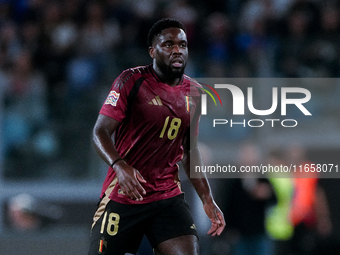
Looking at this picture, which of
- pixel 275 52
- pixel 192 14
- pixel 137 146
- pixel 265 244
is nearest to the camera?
pixel 137 146

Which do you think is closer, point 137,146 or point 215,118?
point 137,146

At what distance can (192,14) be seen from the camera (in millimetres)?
8461

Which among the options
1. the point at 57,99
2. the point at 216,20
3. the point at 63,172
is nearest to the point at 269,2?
the point at 216,20

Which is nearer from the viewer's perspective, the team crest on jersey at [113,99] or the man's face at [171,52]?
the team crest on jersey at [113,99]

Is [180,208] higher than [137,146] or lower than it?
lower

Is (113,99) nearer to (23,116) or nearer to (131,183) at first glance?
(131,183)

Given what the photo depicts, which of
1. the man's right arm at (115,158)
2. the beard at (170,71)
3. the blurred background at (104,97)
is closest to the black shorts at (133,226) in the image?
the man's right arm at (115,158)

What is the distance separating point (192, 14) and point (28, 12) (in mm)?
2936

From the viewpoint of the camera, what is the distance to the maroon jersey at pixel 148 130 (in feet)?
11.9

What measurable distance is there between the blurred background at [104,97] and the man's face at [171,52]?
2.95 meters

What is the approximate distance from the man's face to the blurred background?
9.67 ft

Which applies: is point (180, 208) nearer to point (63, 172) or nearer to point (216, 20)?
point (63, 172)

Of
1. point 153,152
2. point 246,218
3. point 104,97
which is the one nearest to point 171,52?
point 153,152

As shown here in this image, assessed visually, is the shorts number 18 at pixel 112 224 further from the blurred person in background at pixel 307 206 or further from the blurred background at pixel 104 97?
the blurred person in background at pixel 307 206
